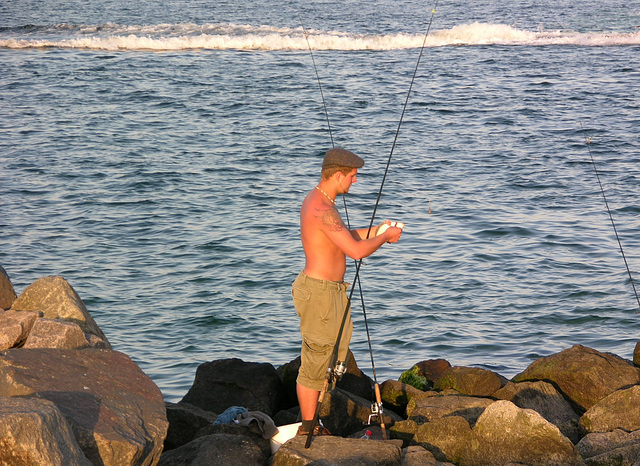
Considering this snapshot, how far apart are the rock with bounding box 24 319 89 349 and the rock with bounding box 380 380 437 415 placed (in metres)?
2.28

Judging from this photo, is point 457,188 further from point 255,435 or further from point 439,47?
point 439,47

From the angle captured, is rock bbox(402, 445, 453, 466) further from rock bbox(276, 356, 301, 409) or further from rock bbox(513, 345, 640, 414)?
rock bbox(513, 345, 640, 414)

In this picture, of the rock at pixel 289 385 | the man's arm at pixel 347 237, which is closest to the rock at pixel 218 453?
the man's arm at pixel 347 237

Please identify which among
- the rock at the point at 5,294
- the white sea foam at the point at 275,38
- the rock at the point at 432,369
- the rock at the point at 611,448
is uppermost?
the white sea foam at the point at 275,38

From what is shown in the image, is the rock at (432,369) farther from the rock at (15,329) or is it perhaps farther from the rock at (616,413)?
the rock at (15,329)

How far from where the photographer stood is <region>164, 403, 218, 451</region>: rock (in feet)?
16.1

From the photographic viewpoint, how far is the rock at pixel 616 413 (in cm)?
511

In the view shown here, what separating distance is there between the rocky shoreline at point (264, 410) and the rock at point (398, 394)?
0.04 ft

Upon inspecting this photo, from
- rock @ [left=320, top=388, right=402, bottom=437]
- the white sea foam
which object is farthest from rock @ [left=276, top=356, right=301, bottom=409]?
the white sea foam

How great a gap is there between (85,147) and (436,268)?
320 inches

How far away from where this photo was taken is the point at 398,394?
234 inches

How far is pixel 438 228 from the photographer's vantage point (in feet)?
35.8

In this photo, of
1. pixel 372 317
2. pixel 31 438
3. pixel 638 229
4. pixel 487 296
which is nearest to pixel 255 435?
pixel 31 438

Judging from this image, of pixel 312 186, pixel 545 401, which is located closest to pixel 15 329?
pixel 545 401
